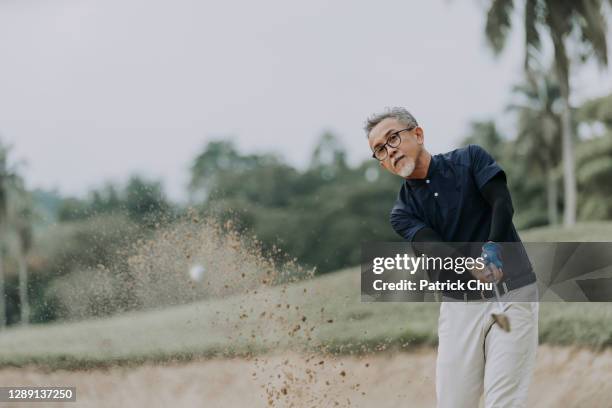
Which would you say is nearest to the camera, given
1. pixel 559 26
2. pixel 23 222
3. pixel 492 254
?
pixel 492 254

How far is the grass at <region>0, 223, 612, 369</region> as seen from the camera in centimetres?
723

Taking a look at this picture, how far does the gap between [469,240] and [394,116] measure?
580 millimetres

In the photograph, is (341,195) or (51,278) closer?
(51,278)

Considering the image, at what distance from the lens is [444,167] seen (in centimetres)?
306

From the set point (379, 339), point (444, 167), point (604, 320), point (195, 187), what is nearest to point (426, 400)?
point (379, 339)

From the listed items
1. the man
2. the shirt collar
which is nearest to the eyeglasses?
the man

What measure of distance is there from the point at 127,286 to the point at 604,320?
4628 mm

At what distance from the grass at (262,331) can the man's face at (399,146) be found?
12.8ft

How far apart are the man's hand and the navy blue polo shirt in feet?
0.15

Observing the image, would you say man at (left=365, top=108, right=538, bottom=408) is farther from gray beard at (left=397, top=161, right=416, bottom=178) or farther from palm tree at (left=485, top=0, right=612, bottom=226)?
palm tree at (left=485, top=0, right=612, bottom=226)

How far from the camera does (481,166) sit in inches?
118

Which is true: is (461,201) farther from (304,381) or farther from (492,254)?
(304,381)

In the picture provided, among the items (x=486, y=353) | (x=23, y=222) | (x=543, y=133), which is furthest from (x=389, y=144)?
(x=543, y=133)

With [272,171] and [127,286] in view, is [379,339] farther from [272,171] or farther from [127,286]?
[272,171]
